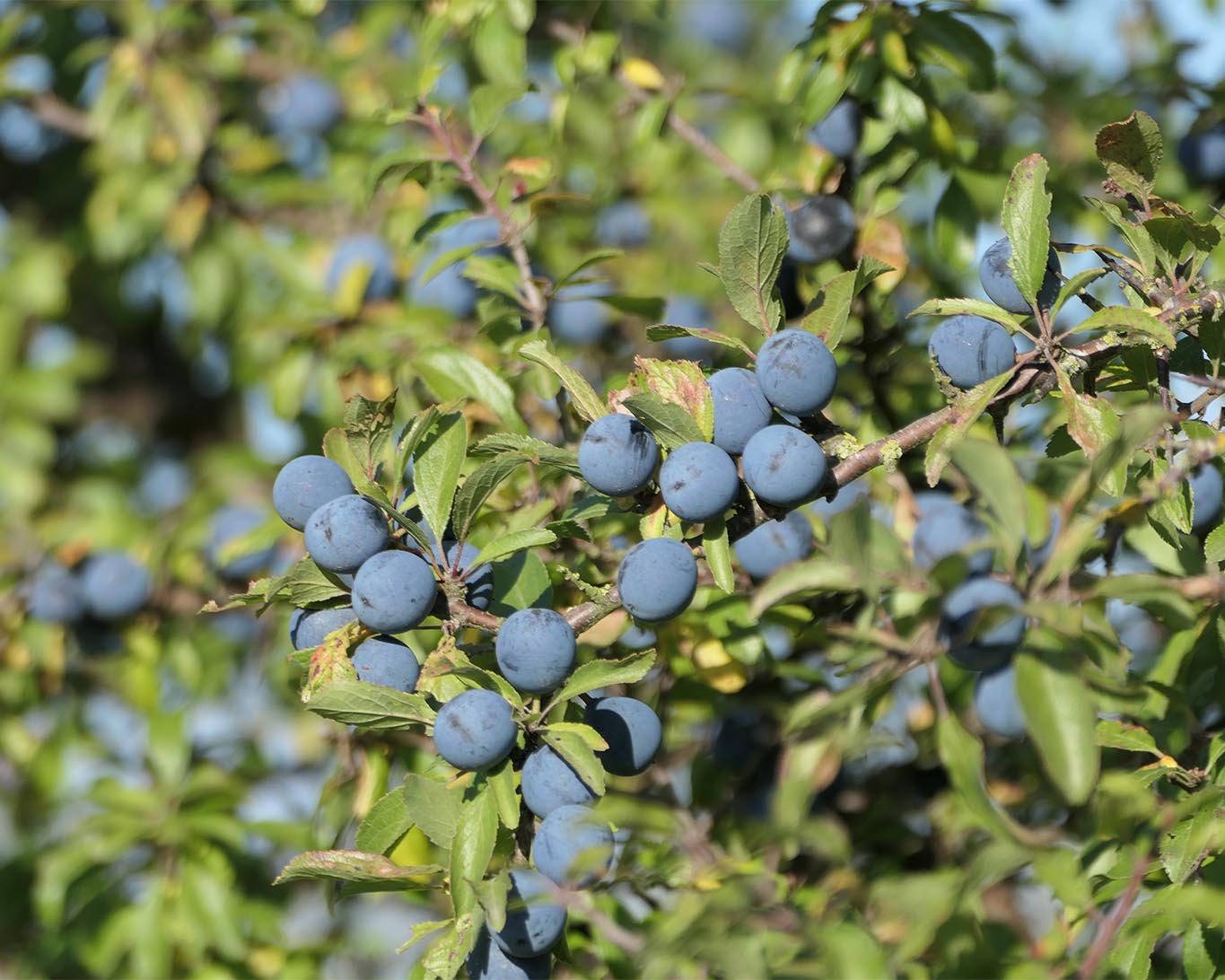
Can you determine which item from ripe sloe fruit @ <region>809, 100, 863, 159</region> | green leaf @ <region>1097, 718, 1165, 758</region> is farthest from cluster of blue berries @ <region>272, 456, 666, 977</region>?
ripe sloe fruit @ <region>809, 100, 863, 159</region>

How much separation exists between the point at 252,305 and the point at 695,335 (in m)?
1.69

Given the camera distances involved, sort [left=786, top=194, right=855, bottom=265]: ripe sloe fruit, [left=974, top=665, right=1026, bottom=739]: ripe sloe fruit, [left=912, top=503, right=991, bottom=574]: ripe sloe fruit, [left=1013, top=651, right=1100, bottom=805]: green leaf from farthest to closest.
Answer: [left=786, top=194, right=855, bottom=265]: ripe sloe fruit < [left=912, top=503, right=991, bottom=574]: ripe sloe fruit < [left=974, top=665, right=1026, bottom=739]: ripe sloe fruit < [left=1013, top=651, right=1100, bottom=805]: green leaf

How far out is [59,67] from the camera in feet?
8.65

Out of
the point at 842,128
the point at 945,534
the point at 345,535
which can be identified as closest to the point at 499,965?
the point at 345,535

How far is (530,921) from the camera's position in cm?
106

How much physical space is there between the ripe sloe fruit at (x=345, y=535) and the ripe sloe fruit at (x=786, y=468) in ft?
1.10

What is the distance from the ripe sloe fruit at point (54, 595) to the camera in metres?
2.21

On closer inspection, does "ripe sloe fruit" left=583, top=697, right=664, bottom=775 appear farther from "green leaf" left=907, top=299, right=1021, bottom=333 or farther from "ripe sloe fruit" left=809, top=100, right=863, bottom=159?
"ripe sloe fruit" left=809, top=100, right=863, bottom=159

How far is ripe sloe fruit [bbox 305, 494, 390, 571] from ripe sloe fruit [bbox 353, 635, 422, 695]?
0.08 metres

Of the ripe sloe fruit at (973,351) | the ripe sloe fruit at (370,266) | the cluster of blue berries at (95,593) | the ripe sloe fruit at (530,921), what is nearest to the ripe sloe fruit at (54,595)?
the cluster of blue berries at (95,593)

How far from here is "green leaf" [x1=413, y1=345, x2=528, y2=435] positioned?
57.5 inches

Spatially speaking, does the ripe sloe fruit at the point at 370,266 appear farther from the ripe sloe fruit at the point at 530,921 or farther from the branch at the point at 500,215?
the ripe sloe fruit at the point at 530,921

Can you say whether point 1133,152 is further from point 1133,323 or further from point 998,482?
point 998,482

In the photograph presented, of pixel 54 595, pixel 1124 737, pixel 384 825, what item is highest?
pixel 1124 737
